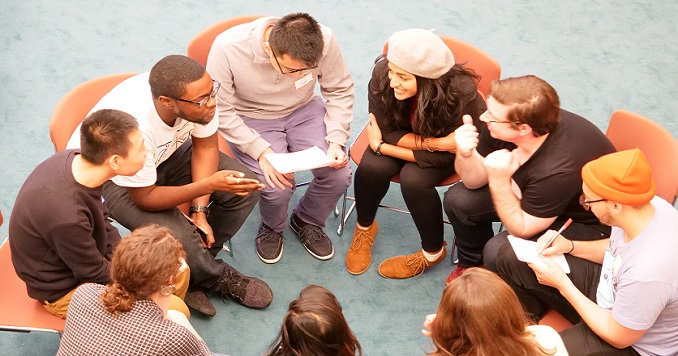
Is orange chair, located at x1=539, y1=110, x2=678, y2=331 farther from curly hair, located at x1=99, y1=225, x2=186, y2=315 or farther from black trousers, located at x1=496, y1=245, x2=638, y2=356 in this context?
curly hair, located at x1=99, y1=225, x2=186, y2=315

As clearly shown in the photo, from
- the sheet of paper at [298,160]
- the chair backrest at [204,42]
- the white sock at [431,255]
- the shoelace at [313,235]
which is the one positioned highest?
the chair backrest at [204,42]

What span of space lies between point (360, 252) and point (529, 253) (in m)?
1.13

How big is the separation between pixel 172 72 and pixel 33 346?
59.3 inches

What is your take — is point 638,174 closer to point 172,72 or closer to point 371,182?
point 371,182

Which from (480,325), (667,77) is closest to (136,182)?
(480,325)

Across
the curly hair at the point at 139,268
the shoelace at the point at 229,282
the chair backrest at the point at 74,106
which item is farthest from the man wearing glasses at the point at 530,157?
the chair backrest at the point at 74,106

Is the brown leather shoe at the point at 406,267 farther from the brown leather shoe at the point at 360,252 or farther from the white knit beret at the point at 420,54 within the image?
the white knit beret at the point at 420,54

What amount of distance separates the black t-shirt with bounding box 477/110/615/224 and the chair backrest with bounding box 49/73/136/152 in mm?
2004

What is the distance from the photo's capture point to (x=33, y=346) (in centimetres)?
361

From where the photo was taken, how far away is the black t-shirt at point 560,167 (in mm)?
3225

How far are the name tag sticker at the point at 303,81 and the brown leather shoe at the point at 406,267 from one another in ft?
3.51

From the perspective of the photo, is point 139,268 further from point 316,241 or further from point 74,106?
point 316,241

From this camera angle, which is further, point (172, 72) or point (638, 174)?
point (172, 72)

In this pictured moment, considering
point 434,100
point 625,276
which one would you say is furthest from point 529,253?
point 434,100
